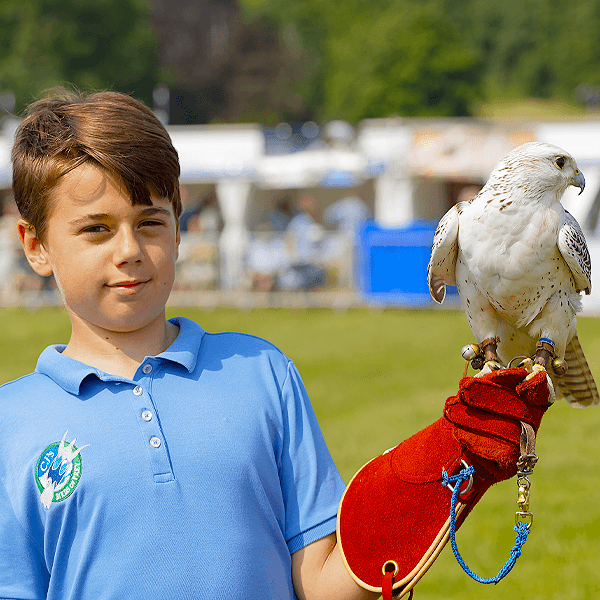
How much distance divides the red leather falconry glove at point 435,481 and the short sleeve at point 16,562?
60 centimetres

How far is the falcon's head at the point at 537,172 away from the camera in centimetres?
186

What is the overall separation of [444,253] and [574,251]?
333 millimetres

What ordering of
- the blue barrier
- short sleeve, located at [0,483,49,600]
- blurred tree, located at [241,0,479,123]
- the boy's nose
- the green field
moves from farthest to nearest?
1. blurred tree, located at [241,0,479,123]
2. the blue barrier
3. the green field
4. the boy's nose
5. short sleeve, located at [0,483,49,600]

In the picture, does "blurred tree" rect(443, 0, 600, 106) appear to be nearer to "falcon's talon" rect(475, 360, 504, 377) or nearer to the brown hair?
"falcon's talon" rect(475, 360, 504, 377)

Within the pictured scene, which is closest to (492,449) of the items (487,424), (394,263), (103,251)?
(487,424)

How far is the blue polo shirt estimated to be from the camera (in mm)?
1376

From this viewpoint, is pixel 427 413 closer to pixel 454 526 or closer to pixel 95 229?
pixel 454 526

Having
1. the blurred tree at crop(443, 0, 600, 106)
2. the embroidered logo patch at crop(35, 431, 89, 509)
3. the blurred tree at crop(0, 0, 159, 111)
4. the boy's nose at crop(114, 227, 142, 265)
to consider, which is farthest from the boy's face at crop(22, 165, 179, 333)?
the blurred tree at crop(443, 0, 600, 106)

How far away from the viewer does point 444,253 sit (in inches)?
78.0

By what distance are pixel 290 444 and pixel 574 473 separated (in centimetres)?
451

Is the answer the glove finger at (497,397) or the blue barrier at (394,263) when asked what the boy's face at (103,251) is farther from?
the blue barrier at (394,263)

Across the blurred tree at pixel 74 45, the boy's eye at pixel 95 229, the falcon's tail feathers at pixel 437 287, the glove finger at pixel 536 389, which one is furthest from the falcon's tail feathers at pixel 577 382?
the blurred tree at pixel 74 45

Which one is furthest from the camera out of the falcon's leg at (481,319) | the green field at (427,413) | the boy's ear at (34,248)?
the green field at (427,413)

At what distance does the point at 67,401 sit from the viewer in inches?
57.1
